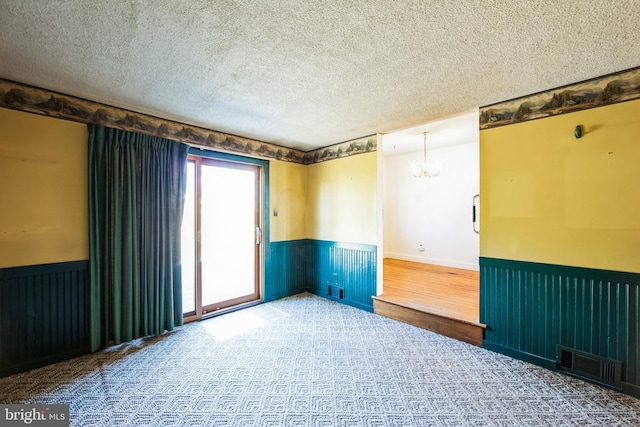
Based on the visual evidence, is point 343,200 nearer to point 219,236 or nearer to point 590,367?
point 219,236

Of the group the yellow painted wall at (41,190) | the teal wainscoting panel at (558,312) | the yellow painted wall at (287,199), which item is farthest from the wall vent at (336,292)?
the yellow painted wall at (41,190)

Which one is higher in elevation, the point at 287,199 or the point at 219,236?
the point at 287,199

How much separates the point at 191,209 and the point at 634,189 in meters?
4.59

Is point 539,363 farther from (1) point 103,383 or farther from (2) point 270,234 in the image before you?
(1) point 103,383

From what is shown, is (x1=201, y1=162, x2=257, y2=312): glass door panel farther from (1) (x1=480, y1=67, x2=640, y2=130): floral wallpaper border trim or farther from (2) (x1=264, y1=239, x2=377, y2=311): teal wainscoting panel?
(1) (x1=480, y1=67, x2=640, y2=130): floral wallpaper border trim

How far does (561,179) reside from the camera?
97.0 inches

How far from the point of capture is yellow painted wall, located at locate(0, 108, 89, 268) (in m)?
2.36

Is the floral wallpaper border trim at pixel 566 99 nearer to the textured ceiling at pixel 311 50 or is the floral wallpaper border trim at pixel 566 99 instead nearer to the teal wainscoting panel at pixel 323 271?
the textured ceiling at pixel 311 50

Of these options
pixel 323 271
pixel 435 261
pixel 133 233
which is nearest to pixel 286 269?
pixel 323 271

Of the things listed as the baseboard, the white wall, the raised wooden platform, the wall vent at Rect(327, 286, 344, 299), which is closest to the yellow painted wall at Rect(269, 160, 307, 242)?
the wall vent at Rect(327, 286, 344, 299)

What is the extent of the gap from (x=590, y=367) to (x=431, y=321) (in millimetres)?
1379

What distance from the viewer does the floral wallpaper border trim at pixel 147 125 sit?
242cm

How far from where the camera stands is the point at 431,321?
129 inches

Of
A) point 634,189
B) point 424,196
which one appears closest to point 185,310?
point 634,189
